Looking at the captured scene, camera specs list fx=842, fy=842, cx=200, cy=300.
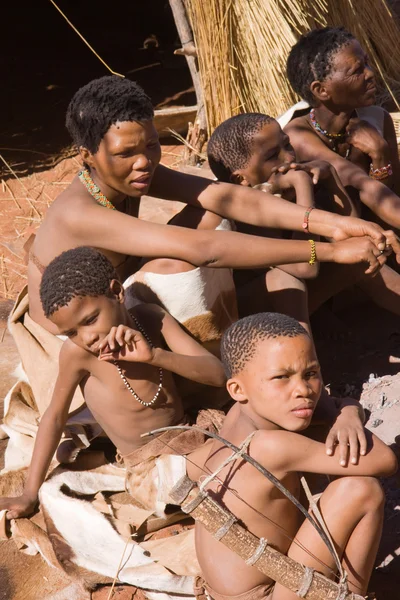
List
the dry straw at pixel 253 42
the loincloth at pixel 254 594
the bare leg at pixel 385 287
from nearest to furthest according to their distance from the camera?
the loincloth at pixel 254 594
the bare leg at pixel 385 287
the dry straw at pixel 253 42

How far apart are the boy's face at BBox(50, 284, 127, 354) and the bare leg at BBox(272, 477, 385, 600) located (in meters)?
0.97

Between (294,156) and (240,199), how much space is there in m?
0.41

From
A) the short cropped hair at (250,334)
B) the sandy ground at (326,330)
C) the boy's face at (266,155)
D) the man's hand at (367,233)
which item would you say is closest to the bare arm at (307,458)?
the short cropped hair at (250,334)

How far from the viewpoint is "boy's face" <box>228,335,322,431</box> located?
2414 millimetres

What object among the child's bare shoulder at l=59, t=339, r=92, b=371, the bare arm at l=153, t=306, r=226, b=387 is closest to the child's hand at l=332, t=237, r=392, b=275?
the bare arm at l=153, t=306, r=226, b=387

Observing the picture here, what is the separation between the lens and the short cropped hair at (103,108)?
3145 mm

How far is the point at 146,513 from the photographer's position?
3.13m

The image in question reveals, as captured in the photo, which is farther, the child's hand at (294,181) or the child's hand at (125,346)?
the child's hand at (294,181)

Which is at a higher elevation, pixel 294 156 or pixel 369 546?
Answer: pixel 294 156

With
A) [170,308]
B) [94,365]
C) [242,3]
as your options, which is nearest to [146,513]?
[94,365]

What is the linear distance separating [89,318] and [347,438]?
3.25 feet

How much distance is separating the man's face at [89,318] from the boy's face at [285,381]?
0.63 meters

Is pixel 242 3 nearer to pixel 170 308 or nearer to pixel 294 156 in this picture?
pixel 294 156

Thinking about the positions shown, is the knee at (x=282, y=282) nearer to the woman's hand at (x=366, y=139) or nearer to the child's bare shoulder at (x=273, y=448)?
the woman's hand at (x=366, y=139)
